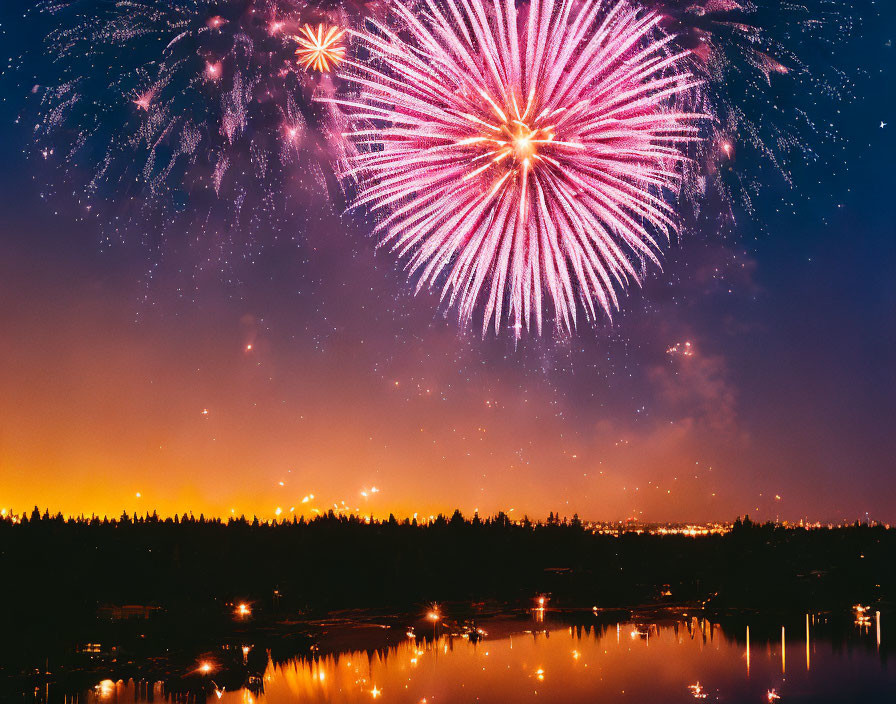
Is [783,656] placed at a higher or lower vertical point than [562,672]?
lower

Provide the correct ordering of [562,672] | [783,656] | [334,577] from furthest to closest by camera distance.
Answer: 1. [334,577]
2. [783,656]
3. [562,672]

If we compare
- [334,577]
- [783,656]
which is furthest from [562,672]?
[334,577]

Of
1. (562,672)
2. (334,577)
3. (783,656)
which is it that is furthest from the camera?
(334,577)

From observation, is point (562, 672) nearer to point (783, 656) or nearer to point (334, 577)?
point (783, 656)

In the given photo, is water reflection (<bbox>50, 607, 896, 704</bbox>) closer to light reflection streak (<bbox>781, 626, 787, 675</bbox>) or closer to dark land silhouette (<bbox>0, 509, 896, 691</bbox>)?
light reflection streak (<bbox>781, 626, 787, 675</bbox>)

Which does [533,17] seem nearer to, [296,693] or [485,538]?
[296,693]

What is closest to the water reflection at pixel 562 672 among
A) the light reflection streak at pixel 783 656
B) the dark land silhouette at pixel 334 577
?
the light reflection streak at pixel 783 656

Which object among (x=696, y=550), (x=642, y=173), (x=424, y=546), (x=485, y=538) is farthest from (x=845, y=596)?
(x=642, y=173)

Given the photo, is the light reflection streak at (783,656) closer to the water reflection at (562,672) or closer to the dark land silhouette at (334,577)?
the water reflection at (562,672)

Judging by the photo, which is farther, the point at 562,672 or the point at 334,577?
the point at 334,577
